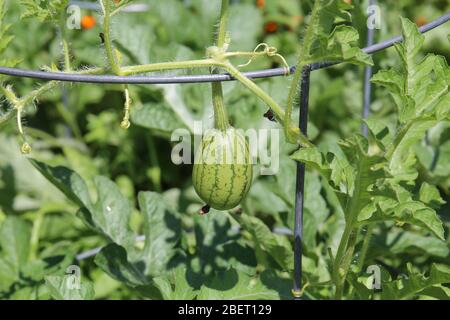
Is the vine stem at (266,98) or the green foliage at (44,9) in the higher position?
the green foliage at (44,9)

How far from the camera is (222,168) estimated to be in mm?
1610

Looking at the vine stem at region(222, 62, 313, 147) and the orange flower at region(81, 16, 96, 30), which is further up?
the orange flower at region(81, 16, 96, 30)

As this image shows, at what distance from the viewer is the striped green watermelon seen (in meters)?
1.61

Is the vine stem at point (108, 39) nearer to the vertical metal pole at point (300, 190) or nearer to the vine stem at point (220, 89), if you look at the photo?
the vine stem at point (220, 89)

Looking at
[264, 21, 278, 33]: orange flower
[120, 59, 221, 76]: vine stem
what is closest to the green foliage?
[120, 59, 221, 76]: vine stem

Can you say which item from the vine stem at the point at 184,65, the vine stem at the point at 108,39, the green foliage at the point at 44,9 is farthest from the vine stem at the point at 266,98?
the green foliage at the point at 44,9

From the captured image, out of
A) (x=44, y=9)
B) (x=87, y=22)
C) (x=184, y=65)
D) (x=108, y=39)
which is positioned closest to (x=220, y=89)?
A: (x=184, y=65)

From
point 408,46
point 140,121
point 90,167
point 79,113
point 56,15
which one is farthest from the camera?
point 79,113

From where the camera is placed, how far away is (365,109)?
2.28m

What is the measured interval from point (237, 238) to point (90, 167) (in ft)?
3.59

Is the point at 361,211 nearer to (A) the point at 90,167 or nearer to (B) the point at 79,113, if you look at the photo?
(A) the point at 90,167

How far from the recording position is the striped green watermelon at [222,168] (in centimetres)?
161

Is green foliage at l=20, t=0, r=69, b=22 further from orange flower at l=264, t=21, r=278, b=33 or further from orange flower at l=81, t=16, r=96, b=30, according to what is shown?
orange flower at l=264, t=21, r=278, b=33
